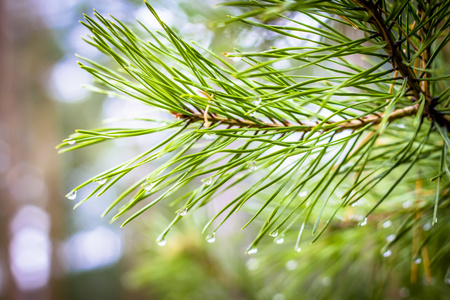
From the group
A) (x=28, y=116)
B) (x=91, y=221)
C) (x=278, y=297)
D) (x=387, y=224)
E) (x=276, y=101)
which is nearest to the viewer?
(x=276, y=101)

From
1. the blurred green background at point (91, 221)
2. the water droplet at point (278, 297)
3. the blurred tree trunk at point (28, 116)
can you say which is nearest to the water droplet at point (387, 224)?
the blurred green background at point (91, 221)

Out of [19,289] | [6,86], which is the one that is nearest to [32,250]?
[19,289]

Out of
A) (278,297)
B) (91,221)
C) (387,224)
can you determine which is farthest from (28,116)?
(387,224)

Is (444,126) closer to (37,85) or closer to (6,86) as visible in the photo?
(6,86)

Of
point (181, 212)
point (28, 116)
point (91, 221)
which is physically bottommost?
point (181, 212)

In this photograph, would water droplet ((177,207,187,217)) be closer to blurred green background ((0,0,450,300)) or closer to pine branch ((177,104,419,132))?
pine branch ((177,104,419,132))

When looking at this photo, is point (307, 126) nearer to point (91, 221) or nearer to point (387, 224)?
point (387, 224)

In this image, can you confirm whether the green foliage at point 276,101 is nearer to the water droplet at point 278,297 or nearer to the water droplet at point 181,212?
the water droplet at point 181,212

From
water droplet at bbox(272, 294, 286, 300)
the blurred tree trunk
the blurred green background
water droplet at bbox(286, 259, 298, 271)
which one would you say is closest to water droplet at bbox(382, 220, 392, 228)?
the blurred green background
